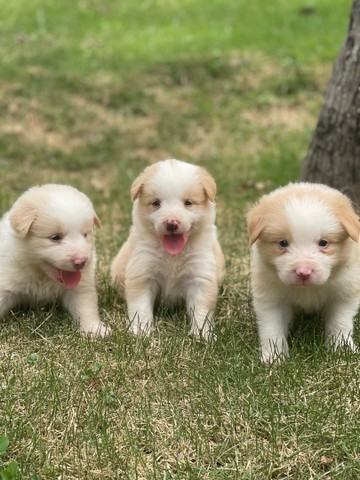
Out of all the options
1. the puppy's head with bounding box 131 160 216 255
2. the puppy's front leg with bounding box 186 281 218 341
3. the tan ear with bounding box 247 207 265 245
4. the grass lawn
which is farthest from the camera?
the puppy's front leg with bounding box 186 281 218 341

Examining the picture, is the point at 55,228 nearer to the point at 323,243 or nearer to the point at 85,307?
the point at 85,307

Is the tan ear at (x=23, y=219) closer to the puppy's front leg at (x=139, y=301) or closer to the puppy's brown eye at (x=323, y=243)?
the puppy's front leg at (x=139, y=301)

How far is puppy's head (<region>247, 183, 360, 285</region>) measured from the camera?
410 centimetres

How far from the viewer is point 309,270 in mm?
4043

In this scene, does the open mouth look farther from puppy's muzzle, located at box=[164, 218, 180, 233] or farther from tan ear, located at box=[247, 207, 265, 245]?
tan ear, located at box=[247, 207, 265, 245]

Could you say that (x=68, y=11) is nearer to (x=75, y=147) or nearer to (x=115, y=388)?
(x=75, y=147)

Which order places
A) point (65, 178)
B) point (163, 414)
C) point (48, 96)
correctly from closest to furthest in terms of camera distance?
point (163, 414) < point (65, 178) < point (48, 96)

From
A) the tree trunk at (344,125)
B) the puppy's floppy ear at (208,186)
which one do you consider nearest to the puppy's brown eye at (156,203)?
the puppy's floppy ear at (208,186)

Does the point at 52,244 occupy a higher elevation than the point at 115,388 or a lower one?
higher

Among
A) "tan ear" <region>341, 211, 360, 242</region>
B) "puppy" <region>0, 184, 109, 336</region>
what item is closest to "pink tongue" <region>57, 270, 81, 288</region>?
"puppy" <region>0, 184, 109, 336</region>

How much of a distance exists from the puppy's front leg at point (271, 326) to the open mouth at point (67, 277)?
3.98ft

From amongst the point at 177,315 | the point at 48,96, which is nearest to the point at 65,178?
the point at 48,96

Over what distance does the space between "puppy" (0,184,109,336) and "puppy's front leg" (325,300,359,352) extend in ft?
4.85

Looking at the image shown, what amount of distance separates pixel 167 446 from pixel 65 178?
583 centimetres
